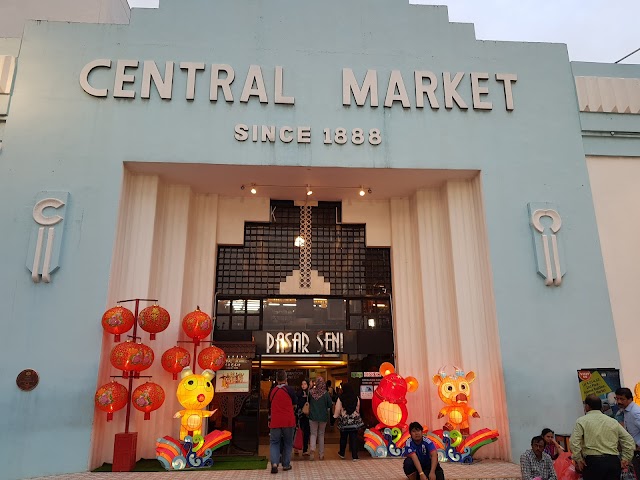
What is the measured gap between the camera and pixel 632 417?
4.69 m

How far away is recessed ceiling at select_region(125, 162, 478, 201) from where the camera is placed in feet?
27.3

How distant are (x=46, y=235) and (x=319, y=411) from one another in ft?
16.5

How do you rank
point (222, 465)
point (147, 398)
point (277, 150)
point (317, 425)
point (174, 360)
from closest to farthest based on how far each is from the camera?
1. point (147, 398)
2. point (222, 465)
3. point (174, 360)
4. point (317, 425)
5. point (277, 150)

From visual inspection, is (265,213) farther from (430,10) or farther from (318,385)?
(430,10)

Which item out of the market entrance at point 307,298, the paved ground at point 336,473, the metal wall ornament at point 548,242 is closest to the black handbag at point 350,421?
the paved ground at point 336,473

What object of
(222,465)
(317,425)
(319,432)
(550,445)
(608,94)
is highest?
(608,94)

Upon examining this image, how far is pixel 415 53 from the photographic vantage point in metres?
8.94

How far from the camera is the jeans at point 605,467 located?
4.15 m

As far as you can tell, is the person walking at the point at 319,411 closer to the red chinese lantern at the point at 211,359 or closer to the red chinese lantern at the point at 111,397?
the red chinese lantern at the point at 211,359

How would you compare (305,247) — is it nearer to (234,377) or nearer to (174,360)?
(234,377)

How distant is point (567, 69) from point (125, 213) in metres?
8.38

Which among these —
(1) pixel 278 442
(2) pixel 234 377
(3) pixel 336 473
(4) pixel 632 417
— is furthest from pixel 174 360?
(4) pixel 632 417

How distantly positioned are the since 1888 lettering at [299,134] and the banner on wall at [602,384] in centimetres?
489

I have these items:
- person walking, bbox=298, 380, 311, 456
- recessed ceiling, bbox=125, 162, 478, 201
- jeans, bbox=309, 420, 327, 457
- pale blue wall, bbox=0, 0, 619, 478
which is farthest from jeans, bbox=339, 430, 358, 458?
recessed ceiling, bbox=125, 162, 478, 201
